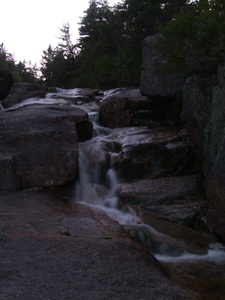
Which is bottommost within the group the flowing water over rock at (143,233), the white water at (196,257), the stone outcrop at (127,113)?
the white water at (196,257)

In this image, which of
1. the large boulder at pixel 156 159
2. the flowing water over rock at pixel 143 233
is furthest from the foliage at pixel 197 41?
the flowing water over rock at pixel 143 233

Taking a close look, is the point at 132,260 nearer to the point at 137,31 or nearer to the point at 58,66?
the point at 137,31

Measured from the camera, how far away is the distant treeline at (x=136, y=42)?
26.5ft

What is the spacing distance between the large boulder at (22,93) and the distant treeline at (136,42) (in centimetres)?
620

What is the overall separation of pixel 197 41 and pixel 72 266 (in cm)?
713

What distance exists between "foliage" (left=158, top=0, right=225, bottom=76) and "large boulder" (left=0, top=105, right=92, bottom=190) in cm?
381

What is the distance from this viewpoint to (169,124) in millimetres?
12820

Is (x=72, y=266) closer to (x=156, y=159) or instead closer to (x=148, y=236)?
(x=148, y=236)

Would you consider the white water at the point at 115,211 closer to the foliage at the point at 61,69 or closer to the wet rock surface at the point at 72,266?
the wet rock surface at the point at 72,266

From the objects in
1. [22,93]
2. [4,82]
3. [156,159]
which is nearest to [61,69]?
[22,93]

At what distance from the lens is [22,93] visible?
2100cm

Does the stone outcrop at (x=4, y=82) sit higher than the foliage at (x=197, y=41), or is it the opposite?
the foliage at (x=197, y=41)

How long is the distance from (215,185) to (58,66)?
33.1 m

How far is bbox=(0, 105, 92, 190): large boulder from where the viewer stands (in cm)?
799
